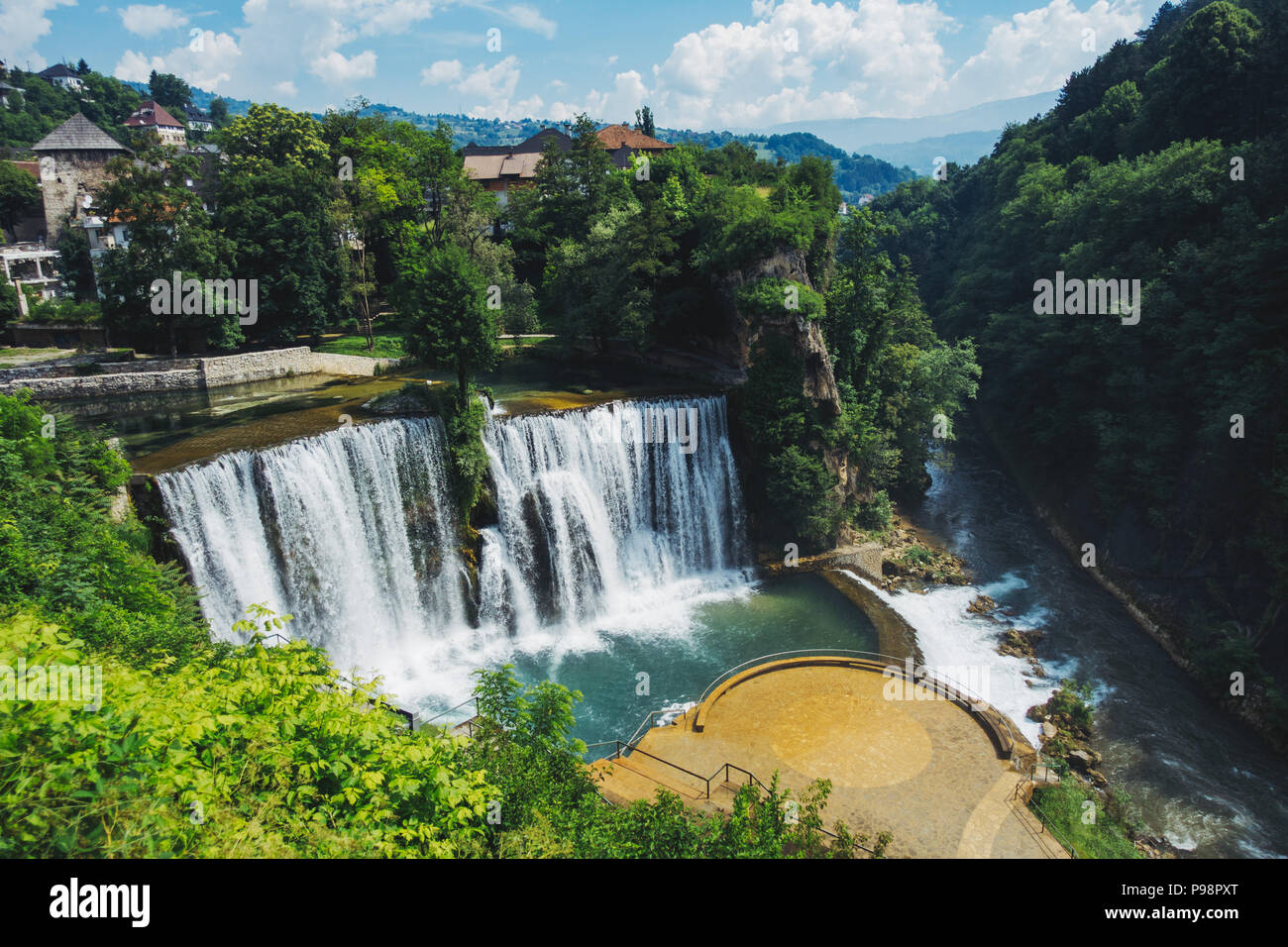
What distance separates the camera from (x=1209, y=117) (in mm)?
38219

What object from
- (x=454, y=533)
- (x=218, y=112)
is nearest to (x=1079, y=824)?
(x=454, y=533)

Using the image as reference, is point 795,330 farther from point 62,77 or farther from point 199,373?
point 62,77

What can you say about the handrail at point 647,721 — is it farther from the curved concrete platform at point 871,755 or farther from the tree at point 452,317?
the tree at point 452,317

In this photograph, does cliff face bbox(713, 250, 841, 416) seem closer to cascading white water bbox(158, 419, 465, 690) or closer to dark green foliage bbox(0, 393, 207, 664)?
cascading white water bbox(158, 419, 465, 690)

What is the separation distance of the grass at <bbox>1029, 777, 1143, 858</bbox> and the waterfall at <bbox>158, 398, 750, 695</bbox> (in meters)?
14.5

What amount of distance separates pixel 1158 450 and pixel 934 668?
13.0m

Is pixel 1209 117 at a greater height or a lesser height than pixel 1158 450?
greater

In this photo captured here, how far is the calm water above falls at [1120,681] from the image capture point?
18859 millimetres

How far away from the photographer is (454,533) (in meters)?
25.6

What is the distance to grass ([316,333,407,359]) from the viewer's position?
3891 centimetres

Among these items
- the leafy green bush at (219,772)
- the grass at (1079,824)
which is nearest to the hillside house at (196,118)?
the leafy green bush at (219,772)

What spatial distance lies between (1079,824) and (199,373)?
114 ft
